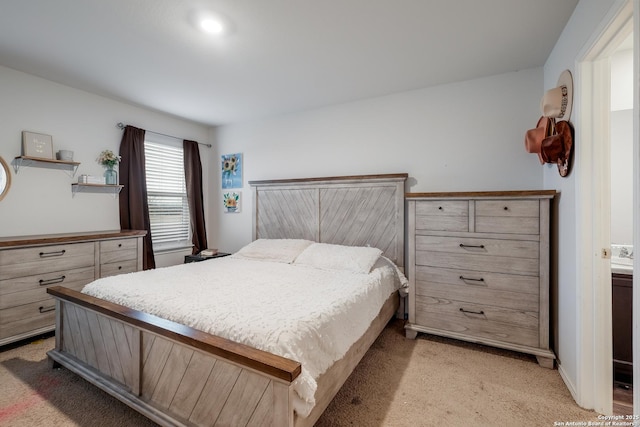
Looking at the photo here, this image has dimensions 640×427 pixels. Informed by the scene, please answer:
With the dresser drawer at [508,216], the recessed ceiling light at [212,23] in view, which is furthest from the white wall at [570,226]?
the recessed ceiling light at [212,23]

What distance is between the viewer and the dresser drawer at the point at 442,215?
2.35 meters

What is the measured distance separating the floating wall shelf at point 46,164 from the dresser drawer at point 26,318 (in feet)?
4.16

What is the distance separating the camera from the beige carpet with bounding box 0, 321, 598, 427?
1563 millimetres

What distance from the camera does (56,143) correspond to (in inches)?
113

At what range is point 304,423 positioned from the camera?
4.03 ft

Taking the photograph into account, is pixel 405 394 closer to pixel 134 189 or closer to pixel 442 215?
pixel 442 215

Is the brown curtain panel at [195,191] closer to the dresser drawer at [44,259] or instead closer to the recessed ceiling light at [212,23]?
the dresser drawer at [44,259]

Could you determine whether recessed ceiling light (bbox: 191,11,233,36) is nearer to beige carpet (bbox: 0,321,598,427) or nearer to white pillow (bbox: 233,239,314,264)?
white pillow (bbox: 233,239,314,264)

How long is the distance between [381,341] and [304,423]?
143 centimetres

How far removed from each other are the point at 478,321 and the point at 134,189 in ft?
12.7

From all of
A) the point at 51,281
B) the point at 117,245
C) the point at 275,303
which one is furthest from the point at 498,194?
the point at 51,281

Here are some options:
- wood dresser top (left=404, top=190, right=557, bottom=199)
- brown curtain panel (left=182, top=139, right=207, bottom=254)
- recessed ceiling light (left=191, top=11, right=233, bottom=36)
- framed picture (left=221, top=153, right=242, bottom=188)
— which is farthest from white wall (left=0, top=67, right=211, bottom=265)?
wood dresser top (left=404, top=190, right=557, bottom=199)

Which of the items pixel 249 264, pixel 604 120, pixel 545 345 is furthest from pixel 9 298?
pixel 604 120

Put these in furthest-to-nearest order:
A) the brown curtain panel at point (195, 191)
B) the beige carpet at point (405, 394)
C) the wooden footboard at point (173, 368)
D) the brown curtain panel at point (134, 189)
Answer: the brown curtain panel at point (195, 191)
the brown curtain panel at point (134, 189)
the beige carpet at point (405, 394)
the wooden footboard at point (173, 368)
